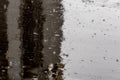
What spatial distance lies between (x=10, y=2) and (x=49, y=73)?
227 inches

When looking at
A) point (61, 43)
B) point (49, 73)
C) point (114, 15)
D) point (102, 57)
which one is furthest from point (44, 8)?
point (49, 73)

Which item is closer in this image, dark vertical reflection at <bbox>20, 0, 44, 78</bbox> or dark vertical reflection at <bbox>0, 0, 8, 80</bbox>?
dark vertical reflection at <bbox>0, 0, 8, 80</bbox>

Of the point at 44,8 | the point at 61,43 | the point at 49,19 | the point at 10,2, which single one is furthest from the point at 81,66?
the point at 10,2

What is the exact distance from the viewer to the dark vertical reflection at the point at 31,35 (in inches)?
316

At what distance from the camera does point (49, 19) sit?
438 inches

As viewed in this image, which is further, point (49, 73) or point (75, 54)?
point (75, 54)

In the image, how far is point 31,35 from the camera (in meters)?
9.81

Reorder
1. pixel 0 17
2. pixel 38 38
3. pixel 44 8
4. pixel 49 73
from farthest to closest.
Result: pixel 44 8 < pixel 0 17 < pixel 38 38 < pixel 49 73

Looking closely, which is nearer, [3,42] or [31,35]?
[3,42]

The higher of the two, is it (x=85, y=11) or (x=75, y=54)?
(x=85, y=11)

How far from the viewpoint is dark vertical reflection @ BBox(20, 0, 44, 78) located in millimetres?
8016

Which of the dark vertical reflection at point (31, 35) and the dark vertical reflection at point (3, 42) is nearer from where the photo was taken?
the dark vertical reflection at point (3, 42)

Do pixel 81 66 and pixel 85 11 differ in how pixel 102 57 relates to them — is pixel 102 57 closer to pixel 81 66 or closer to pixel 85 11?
pixel 81 66

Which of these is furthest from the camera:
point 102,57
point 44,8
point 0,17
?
point 44,8
